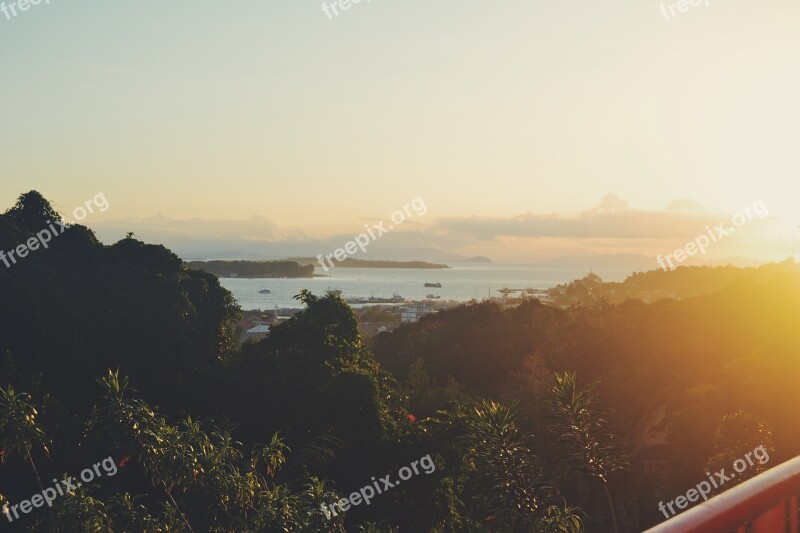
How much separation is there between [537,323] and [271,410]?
70.8 feet

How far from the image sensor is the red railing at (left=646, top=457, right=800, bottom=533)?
1422 mm

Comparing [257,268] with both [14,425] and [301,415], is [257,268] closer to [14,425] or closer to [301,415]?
[301,415]

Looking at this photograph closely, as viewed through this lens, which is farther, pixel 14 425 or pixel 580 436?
pixel 580 436

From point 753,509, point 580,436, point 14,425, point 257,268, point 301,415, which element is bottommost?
point 257,268

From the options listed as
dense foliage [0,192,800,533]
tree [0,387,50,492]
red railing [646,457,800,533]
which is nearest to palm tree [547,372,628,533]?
dense foliage [0,192,800,533]

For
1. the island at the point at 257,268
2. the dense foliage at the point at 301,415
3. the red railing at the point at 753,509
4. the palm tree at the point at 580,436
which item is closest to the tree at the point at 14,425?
the dense foliage at the point at 301,415

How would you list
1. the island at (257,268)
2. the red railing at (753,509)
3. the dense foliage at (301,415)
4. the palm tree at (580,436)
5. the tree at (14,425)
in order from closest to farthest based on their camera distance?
1. the red railing at (753,509)
2. the tree at (14,425)
3. the dense foliage at (301,415)
4. the palm tree at (580,436)
5. the island at (257,268)

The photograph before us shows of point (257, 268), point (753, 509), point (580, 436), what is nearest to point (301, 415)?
point (580, 436)

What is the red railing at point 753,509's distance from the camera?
1.42m

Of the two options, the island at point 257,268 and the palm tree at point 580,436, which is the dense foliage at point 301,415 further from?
the island at point 257,268

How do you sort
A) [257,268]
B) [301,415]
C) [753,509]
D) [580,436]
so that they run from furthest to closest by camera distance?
[257,268] → [301,415] → [580,436] → [753,509]

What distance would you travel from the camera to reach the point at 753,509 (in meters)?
1.62

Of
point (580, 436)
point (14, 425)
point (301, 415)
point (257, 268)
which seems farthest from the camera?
point (257, 268)

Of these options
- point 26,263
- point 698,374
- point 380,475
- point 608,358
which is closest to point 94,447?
point 380,475
